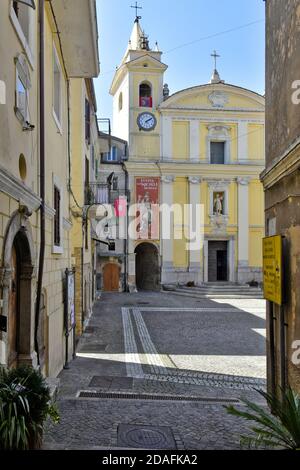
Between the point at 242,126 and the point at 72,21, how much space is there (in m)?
27.0

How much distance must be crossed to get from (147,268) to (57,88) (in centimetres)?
2558

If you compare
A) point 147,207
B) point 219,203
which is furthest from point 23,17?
point 219,203

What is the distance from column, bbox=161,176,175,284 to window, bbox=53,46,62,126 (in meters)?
23.2

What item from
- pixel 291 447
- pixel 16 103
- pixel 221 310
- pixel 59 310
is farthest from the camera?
pixel 221 310

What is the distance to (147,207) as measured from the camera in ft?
111

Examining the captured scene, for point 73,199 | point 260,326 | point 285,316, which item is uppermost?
point 73,199

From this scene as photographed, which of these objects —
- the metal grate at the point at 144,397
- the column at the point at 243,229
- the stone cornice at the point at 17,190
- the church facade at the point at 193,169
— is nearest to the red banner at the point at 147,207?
the church facade at the point at 193,169

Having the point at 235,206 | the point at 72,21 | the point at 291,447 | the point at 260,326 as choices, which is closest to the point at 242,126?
the point at 235,206

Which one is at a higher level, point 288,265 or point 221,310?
point 288,265

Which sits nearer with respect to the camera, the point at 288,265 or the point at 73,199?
the point at 288,265

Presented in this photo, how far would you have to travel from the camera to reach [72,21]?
9648 millimetres

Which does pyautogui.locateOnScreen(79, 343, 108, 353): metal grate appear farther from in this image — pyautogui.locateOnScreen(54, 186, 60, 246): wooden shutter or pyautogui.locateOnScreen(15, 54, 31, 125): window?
pyautogui.locateOnScreen(15, 54, 31, 125): window

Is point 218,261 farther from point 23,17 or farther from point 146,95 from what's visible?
point 23,17

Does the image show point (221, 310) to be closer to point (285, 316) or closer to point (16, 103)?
point (285, 316)
